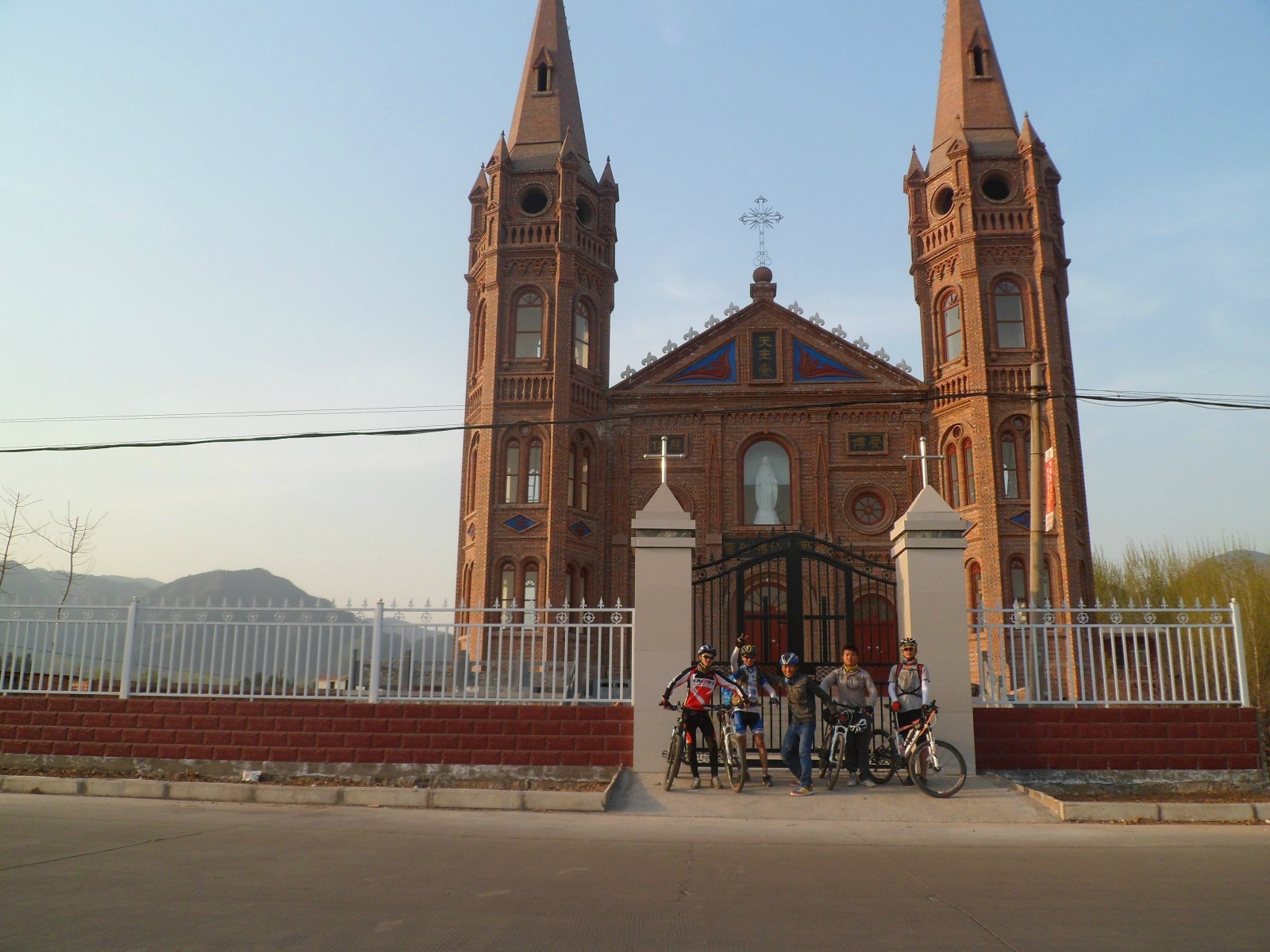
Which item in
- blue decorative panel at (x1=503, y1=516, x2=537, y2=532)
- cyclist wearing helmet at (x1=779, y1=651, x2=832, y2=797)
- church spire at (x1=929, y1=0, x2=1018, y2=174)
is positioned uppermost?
church spire at (x1=929, y1=0, x2=1018, y2=174)

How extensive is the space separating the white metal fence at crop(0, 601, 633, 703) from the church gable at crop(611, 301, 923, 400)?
1671cm

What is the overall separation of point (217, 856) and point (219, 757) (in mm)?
5213

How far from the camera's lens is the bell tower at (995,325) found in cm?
2483

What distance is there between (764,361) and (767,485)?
3730 mm

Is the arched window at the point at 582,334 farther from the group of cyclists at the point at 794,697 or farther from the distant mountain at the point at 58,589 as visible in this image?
the group of cyclists at the point at 794,697

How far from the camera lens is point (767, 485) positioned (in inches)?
1075

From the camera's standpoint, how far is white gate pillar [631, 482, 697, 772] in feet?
37.9

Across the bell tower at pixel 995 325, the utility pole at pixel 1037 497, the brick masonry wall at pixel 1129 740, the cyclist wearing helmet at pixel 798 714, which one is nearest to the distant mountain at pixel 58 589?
the cyclist wearing helmet at pixel 798 714

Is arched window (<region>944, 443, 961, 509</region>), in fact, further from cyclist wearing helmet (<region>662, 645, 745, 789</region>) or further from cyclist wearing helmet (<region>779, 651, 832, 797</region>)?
cyclist wearing helmet (<region>662, 645, 745, 789</region>)

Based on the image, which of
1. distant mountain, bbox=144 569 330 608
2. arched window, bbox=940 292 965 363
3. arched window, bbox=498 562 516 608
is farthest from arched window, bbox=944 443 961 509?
distant mountain, bbox=144 569 330 608

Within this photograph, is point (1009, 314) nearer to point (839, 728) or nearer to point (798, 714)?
point (839, 728)

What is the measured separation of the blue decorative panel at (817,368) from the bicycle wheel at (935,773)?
58.8 feet

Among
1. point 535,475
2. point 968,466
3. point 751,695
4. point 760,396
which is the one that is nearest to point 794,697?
point 751,695

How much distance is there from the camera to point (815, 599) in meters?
24.2
